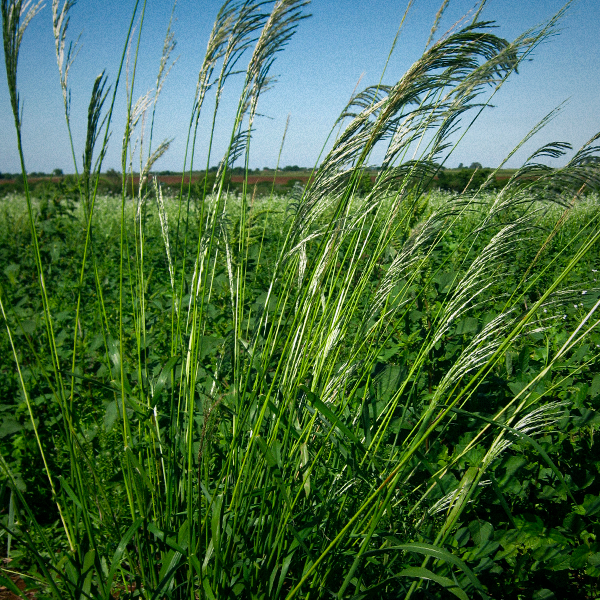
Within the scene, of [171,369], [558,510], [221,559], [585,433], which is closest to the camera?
[221,559]

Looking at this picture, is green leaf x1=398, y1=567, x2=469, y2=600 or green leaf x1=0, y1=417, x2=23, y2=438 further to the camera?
green leaf x1=0, y1=417, x2=23, y2=438

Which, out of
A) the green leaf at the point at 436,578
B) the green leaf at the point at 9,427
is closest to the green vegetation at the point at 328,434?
the green leaf at the point at 436,578

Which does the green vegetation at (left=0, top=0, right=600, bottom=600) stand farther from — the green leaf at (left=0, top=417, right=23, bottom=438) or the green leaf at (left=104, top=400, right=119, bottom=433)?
the green leaf at (left=0, top=417, right=23, bottom=438)

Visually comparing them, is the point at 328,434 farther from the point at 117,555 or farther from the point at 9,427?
the point at 9,427

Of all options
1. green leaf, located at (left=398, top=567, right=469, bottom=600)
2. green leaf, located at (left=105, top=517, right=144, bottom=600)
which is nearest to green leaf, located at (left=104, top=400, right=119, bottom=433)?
green leaf, located at (left=105, top=517, right=144, bottom=600)

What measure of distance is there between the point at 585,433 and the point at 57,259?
14.9 ft

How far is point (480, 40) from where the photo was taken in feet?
3.61

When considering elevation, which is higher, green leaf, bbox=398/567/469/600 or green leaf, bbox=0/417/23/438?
green leaf, bbox=398/567/469/600

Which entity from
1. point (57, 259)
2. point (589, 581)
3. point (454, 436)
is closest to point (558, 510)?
point (589, 581)

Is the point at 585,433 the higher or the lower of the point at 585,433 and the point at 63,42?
the lower

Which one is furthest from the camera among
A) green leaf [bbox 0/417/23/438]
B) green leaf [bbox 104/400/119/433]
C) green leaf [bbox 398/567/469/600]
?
green leaf [bbox 0/417/23/438]

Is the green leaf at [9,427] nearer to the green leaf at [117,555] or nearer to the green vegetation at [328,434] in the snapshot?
the green vegetation at [328,434]

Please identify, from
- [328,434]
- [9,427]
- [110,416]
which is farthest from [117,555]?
[9,427]

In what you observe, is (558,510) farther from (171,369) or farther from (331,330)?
(171,369)
